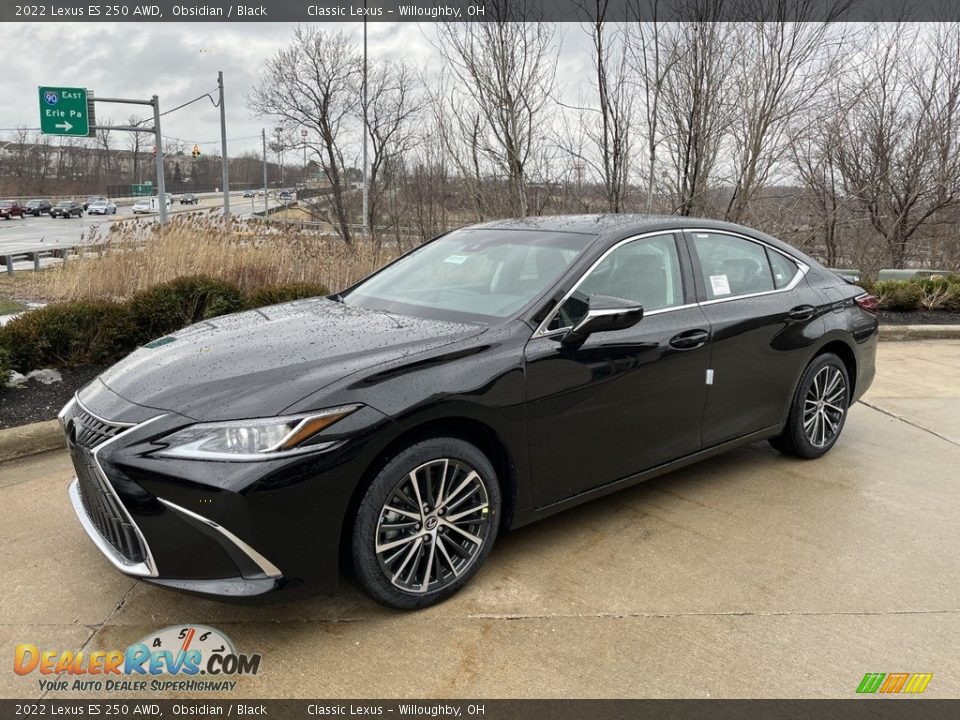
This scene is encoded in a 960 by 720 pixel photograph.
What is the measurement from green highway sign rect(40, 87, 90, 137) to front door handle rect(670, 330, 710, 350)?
103 ft

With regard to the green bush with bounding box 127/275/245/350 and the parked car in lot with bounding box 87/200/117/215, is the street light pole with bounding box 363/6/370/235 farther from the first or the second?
the parked car in lot with bounding box 87/200/117/215

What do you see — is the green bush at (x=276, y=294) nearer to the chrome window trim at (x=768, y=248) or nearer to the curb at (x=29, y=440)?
the curb at (x=29, y=440)

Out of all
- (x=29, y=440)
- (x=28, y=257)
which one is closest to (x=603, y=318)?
(x=29, y=440)

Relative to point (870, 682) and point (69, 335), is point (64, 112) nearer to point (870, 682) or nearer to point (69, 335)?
point (69, 335)

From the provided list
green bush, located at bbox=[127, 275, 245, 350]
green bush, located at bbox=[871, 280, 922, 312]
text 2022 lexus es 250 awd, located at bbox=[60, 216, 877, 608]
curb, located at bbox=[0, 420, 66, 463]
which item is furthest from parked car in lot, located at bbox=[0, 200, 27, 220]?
text 2022 lexus es 250 awd, located at bbox=[60, 216, 877, 608]

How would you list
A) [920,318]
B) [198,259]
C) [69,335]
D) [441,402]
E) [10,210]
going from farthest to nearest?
1. [10,210]
2. [920,318]
3. [198,259]
4. [69,335]
5. [441,402]

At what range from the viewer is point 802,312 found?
4.46 metres

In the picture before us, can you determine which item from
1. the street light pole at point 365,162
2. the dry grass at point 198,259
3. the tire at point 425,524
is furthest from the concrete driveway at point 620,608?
the street light pole at point 365,162

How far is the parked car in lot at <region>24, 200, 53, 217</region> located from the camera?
61.2 m

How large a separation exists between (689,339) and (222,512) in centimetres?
249

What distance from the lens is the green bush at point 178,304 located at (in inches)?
245

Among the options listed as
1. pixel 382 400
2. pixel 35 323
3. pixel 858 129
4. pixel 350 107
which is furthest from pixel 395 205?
pixel 382 400

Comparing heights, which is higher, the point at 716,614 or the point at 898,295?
the point at 898,295
